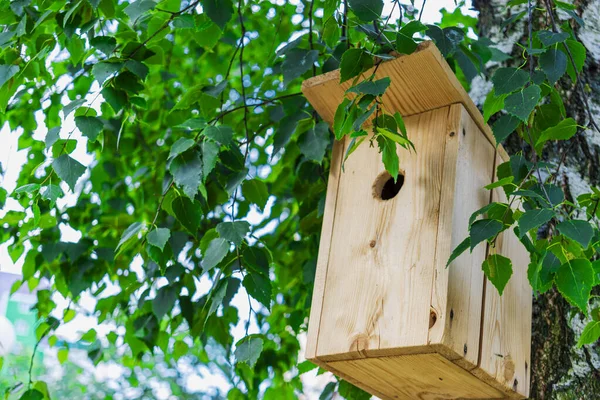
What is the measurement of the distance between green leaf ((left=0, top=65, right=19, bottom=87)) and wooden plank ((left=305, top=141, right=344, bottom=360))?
757 mm

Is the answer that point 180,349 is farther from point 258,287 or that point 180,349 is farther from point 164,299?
point 258,287

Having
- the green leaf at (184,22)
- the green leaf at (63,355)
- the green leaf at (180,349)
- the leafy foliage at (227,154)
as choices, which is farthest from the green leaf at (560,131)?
the green leaf at (63,355)

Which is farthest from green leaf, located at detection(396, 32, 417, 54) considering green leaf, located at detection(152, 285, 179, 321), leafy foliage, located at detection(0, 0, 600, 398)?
green leaf, located at detection(152, 285, 179, 321)

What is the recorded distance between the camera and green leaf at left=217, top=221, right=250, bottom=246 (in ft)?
5.35

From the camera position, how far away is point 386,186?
188 cm

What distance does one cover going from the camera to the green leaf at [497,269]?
1.45 metres

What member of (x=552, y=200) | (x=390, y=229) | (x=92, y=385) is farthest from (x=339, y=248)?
(x=92, y=385)

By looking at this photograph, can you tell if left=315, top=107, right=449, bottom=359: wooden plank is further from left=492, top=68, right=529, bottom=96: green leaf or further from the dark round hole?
left=492, top=68, right=529, bottom=96: green leaf

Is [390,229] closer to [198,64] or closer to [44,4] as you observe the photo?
[44,4]

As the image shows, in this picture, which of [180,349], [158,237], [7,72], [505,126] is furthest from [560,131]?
[180,349]

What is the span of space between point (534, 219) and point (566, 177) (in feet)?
3.17

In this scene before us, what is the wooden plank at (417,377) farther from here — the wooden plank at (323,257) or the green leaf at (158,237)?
the green leaf at (158,237)

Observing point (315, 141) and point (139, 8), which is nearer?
point (139, 8)

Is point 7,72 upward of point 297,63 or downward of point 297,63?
downward
